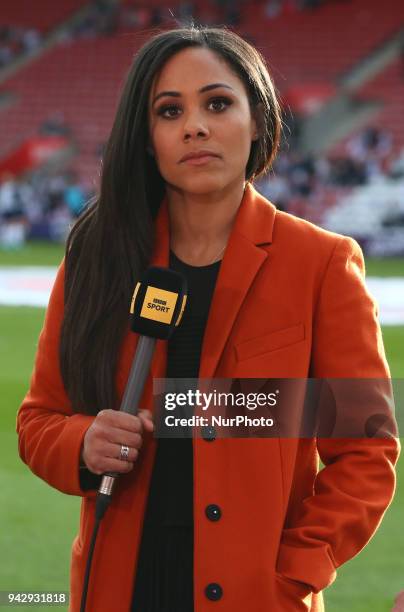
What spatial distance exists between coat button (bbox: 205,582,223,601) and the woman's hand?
0.24 m

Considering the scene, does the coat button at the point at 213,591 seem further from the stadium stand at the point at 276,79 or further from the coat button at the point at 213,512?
the stadium stand at the point at 276,79

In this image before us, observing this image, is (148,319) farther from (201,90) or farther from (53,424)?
(201,90)

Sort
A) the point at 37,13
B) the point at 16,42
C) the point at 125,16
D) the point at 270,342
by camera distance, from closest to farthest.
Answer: the point at 270,342 < the point at 125,16 < the point at 16,42 < the point at 37,13

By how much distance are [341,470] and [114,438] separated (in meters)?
0.40

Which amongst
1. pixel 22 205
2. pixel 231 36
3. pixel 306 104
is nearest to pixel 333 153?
pixel 306 104

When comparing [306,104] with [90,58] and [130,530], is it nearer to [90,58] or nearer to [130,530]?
[90,58]

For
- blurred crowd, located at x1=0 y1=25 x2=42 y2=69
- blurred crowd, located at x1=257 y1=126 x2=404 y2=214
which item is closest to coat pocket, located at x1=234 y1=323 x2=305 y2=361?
blurred crowd, located at x1=257 y1=126 x2=404 y2=214

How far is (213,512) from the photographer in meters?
1.87

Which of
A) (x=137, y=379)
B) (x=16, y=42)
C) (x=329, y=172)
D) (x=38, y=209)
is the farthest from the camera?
(x=16, y=42)

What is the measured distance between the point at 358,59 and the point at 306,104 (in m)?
2.90

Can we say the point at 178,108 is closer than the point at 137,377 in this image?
No

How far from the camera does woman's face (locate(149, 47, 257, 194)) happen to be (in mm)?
1995

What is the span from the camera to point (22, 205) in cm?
2383

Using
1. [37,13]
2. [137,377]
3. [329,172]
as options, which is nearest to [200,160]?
[137,377]
